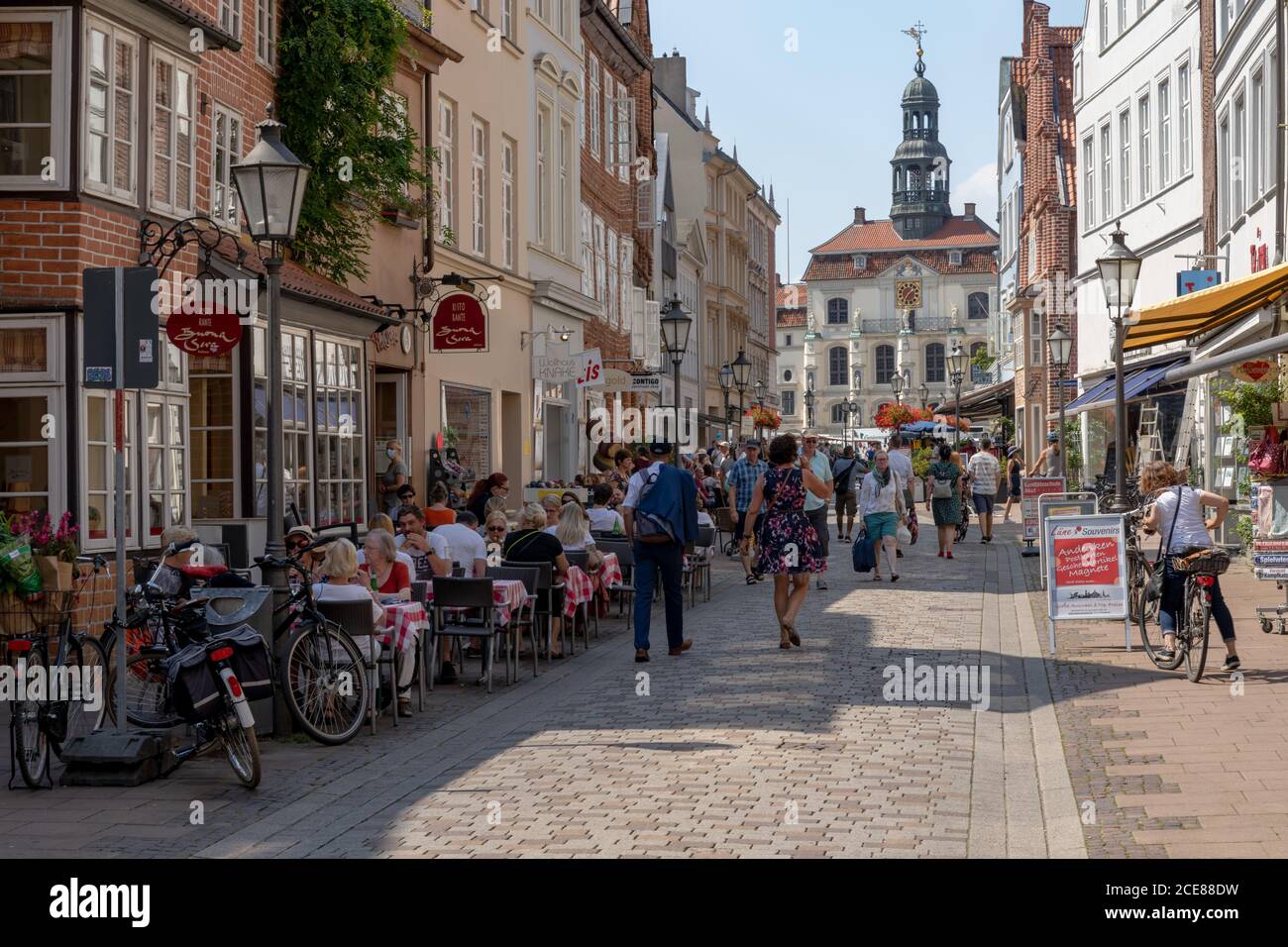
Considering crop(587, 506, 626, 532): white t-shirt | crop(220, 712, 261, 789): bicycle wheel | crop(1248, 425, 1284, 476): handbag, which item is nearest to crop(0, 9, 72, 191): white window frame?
crop(220, 712, 261, 789): bicycle wheel

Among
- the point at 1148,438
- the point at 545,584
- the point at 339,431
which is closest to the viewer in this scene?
the point at 545,584

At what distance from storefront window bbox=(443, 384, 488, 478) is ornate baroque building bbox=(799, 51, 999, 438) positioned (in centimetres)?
11077

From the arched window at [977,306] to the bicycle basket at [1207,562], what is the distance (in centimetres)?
13011

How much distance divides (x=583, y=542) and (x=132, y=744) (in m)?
6.87

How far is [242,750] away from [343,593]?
2.01 m

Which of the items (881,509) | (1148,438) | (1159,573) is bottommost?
(1159,573)

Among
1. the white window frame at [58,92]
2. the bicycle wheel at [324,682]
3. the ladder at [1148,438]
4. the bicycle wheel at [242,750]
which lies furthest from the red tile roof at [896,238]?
the bicycle wheel at [242,750]

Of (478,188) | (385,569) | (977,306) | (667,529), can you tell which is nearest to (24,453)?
(385,569)

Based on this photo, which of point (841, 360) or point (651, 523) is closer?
point (651, 523)

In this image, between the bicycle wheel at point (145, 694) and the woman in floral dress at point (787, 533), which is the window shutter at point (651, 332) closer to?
the woman in floral dress at point (787, 533)

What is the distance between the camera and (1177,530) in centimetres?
1243
